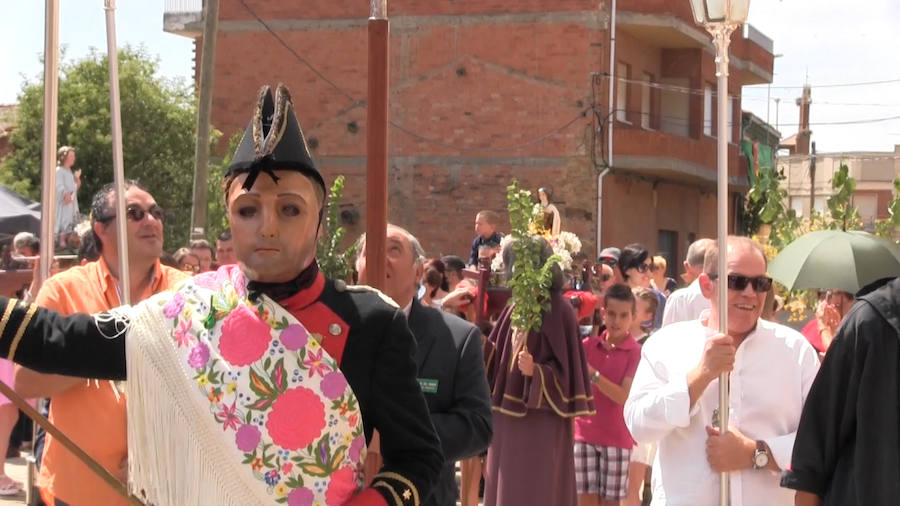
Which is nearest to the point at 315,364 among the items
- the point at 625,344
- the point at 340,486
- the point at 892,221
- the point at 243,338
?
the point at 243,338

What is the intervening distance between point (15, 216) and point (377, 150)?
9089 mm

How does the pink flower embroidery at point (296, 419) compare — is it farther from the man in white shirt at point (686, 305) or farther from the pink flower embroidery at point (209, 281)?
the man in white shirt at point (686, 305)

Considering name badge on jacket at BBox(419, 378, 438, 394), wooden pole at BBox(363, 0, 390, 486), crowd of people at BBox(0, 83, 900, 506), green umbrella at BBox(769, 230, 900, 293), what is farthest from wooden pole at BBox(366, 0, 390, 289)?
green umbrella at BBox(769, 230, 900, 293)

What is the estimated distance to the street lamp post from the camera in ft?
16.3

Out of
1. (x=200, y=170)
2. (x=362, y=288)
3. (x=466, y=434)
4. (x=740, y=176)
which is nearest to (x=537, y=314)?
(x=466, y=434)

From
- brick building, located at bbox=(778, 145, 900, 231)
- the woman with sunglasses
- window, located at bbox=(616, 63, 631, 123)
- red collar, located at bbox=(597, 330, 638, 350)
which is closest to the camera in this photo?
red collar, located at bbox=(597, 330, 638, 350)

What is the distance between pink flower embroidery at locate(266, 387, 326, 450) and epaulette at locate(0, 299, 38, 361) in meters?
0.66

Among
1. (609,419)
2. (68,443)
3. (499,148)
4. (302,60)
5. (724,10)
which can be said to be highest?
(302,60)

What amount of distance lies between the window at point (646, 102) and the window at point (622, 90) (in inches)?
34.9

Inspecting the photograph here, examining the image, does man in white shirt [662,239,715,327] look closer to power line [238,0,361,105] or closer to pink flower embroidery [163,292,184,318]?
pink flower embroidery [163,292,184,318]

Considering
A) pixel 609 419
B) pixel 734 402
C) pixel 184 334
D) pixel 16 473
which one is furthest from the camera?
pixel 16 473

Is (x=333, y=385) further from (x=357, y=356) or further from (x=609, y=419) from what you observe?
(x=609, y=419)

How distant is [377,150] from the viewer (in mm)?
4078

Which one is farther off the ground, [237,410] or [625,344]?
[237,410]
